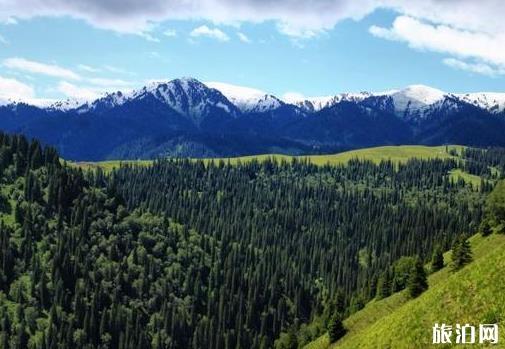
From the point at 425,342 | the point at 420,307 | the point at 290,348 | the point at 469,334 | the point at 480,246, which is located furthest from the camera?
the point at 290,348

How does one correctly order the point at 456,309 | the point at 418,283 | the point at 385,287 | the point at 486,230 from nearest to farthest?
the point at 456,309 → the point at 418,283 → the point at 385,287 → the point at 486,230

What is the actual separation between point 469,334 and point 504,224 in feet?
317

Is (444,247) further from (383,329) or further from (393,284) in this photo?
(383,329)

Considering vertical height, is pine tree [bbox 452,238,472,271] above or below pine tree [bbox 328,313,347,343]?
above

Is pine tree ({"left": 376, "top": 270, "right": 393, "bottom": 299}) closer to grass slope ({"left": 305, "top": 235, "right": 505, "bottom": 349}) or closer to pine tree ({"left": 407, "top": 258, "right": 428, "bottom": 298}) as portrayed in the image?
pine tree ({"left": 407, "top": 258, "right": 428, "bottom": 298})

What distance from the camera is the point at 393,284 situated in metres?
160

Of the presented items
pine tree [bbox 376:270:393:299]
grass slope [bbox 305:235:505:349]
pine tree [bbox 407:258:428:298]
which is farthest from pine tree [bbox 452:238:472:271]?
grass slope [bbox 305:235:505:349]

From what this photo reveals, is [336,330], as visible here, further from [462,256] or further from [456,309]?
[456,309]

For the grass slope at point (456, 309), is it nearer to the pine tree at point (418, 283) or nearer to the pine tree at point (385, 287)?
the pine tree at point (418, 283)

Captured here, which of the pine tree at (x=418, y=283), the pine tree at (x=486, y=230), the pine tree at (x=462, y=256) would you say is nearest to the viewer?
the pine tree at (x=418, y=283)

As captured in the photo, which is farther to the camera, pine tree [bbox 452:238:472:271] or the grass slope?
pine tree [bbox 452:238:472:271]

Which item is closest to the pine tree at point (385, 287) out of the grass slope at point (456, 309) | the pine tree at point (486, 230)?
the pine tree at point (486, 230)

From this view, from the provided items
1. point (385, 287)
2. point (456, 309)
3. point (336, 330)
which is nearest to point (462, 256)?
point (385, 287)

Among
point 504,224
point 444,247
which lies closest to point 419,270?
point 504,224
